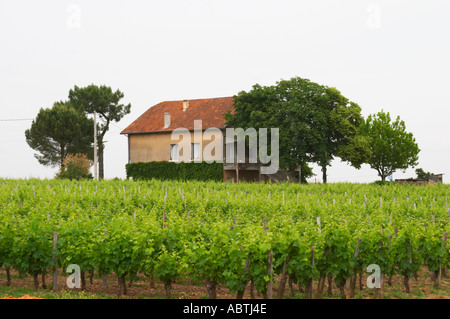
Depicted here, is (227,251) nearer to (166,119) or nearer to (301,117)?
(301,117)

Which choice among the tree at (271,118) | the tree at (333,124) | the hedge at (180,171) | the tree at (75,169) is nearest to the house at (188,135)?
the hedge at (180,171)

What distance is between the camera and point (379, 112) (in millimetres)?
64000

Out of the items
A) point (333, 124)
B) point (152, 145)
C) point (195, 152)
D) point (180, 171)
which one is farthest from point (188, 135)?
point (333, 124)

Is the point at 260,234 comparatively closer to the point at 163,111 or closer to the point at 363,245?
the point at 363,245

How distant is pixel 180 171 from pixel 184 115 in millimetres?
6092

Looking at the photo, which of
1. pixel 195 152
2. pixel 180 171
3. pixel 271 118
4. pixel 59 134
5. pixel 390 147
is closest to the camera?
pixel 271 118

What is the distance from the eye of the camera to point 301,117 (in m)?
38.2

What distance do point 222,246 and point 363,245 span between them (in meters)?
3.34

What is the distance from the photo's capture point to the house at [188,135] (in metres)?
41.6

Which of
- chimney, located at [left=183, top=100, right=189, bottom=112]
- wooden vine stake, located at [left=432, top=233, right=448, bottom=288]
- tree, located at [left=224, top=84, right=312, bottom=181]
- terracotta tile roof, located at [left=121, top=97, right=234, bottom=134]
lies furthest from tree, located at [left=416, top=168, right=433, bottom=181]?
wooden vine stake, located at [left=432, top=233, right=448, bottom=288]

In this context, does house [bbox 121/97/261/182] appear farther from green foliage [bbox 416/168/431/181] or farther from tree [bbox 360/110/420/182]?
green foliage [bbox 416/168/431/181]

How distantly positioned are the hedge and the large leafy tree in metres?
4.05

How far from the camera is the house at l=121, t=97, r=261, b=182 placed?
1639 inches

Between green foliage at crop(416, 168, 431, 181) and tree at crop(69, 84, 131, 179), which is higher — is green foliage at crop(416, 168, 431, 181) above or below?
below
